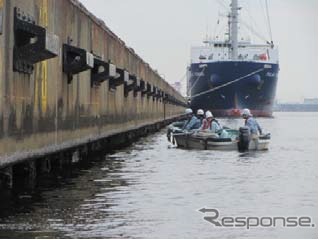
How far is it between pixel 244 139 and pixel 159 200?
16.1 m

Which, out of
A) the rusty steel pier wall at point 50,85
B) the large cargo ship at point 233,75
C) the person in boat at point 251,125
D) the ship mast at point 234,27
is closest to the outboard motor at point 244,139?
the person in boat at point 251,125

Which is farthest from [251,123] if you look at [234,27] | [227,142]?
[234,27]

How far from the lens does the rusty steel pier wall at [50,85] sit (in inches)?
532

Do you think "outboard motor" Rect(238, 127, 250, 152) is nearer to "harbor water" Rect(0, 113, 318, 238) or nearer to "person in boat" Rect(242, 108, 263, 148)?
"person in boat" Rect(242, 108, 263, 148)

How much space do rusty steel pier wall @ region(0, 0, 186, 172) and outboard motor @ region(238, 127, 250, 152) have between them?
4980 mm

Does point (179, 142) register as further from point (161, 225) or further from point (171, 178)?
point (161, 225)

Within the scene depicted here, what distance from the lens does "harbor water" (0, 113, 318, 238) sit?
11289mm

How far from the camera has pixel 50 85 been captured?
17.2m

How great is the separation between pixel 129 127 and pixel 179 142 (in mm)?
3265

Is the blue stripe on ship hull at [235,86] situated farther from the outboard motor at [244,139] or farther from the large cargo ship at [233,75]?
the outboard motor at [244,139]

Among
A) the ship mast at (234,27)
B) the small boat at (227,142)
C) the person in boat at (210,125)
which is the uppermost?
the ship mast at (234,27)

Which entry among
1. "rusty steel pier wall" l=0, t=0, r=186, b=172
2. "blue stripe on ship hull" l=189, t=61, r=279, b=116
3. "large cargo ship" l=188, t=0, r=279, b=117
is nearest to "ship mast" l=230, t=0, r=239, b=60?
"large cargo ship" l=188, t=0, r=279, b=117

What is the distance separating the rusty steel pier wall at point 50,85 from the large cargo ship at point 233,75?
51381 millimetres
